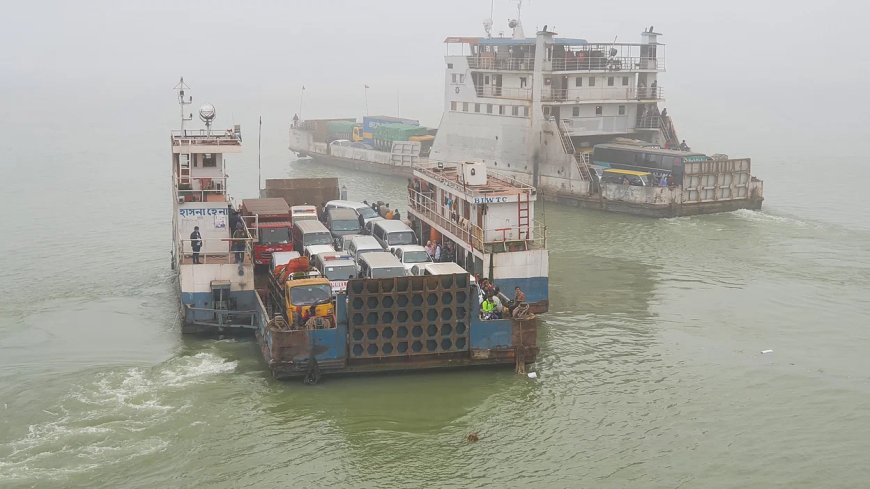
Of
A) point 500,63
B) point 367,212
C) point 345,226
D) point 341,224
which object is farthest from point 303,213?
point 500,63

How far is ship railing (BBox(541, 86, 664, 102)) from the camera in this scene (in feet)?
160

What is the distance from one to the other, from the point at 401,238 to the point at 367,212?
530cm

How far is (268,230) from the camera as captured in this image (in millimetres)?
29047

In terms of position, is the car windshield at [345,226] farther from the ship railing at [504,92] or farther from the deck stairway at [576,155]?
the ship railing at [504,92]

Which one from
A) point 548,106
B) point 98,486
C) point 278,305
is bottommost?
point 98,486

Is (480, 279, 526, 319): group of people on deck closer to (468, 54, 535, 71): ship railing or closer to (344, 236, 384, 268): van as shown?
(344, 236, 384, 268): van

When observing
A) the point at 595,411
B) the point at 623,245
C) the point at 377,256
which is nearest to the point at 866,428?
the point at 595,411

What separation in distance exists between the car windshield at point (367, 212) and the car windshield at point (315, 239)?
5131 millimetres

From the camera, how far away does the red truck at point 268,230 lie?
94.1ft

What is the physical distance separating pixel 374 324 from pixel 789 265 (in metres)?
18.2

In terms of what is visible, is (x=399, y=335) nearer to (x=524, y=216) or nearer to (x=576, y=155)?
(x=524, y=216)

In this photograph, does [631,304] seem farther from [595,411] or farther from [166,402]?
[166,402]

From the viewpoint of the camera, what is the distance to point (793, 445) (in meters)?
19.4

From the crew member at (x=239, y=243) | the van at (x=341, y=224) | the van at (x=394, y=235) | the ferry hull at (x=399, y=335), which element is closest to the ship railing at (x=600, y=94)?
the van at (x=341, y=224)
